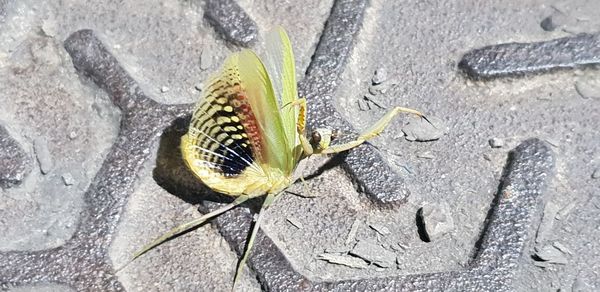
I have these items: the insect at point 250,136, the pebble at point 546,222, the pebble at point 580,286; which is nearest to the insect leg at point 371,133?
the insect at point 250,136

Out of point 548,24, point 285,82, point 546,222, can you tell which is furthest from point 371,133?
point 548,24

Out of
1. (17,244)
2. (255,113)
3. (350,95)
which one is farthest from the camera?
(350,95)

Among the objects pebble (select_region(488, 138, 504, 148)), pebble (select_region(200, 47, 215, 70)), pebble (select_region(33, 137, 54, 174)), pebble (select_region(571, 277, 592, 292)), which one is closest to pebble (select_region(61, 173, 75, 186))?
pebble (select_region(33, 137, 54, 174))

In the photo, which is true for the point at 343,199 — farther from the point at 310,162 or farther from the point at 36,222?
the point at 36,222

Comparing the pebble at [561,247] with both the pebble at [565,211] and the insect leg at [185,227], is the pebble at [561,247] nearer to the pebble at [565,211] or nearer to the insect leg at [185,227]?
the pebble at [565,211]

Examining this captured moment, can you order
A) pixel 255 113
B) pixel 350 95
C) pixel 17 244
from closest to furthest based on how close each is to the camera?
pixel 255 113 → pixel 17 244 → pixel 350 95

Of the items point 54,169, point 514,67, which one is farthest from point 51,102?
point 514,67
